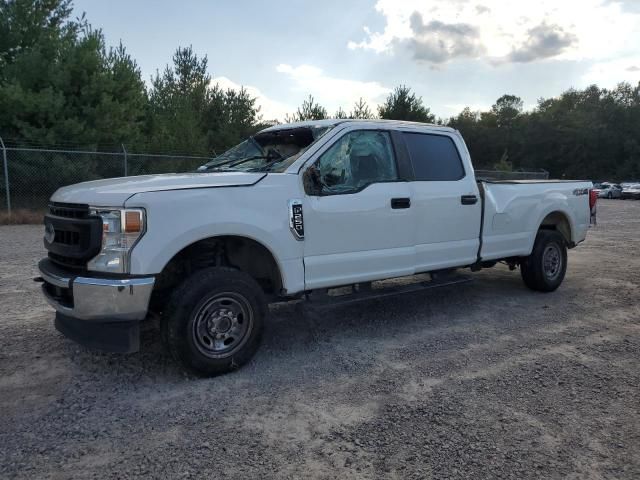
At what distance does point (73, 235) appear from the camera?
3.69 metres

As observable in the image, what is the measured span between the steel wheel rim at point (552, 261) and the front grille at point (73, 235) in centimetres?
551

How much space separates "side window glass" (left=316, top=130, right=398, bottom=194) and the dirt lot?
1.52 meters

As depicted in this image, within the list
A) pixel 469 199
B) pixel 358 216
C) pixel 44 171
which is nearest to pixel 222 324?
pixel 358 216

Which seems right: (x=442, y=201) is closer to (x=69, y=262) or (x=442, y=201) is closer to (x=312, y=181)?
(x=312, y=181)

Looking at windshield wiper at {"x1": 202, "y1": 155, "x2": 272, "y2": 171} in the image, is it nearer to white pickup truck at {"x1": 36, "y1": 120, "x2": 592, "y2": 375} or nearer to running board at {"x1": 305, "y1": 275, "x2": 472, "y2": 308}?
white pickup truck at {"x1": 36, "y1": 120, "x2": 592, "y2": 375}

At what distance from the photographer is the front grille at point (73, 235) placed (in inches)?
137

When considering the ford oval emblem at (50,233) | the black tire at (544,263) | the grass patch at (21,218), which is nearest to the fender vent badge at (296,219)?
the ford oval emblem at (50,233)

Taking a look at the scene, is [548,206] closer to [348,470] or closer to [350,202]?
[350,202]

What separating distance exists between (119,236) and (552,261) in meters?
5.64

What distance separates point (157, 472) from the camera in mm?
2652

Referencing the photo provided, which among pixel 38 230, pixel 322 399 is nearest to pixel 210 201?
pixel 322 399

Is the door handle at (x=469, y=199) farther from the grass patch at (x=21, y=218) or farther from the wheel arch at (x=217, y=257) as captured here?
the grass patch at (x=21, y=218)

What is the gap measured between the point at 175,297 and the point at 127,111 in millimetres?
16646

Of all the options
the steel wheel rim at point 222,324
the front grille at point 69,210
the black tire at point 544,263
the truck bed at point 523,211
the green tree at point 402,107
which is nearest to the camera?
the front grille at point 69,210
